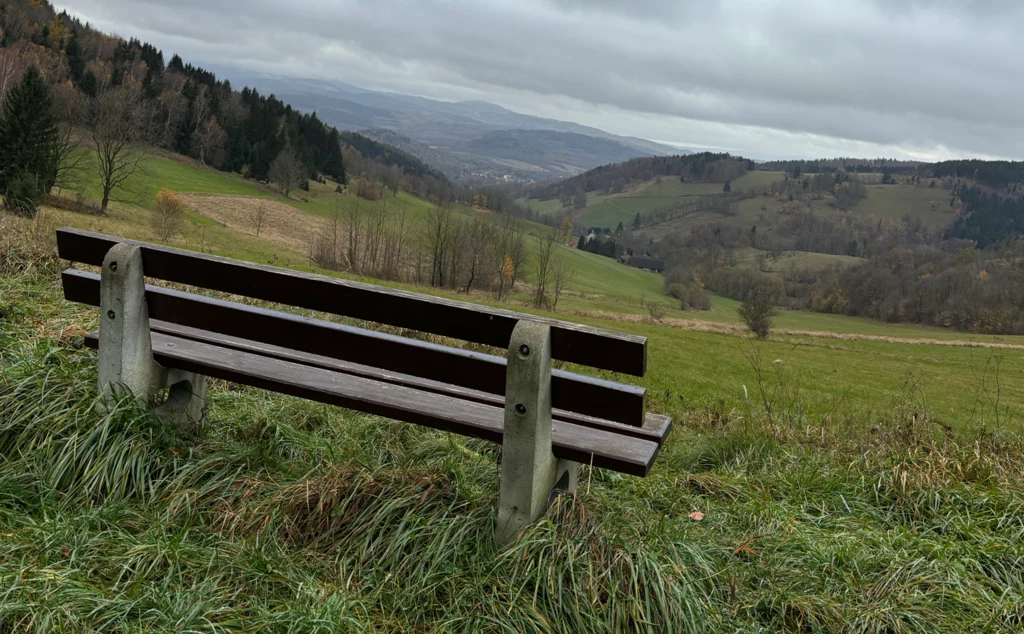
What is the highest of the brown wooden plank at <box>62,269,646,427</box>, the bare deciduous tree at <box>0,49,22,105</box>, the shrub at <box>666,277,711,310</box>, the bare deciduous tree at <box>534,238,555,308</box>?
the bare deciduous tree at <box>0,49,22,105</box>

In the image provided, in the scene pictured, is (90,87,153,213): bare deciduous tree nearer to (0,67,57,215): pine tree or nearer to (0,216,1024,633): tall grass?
(0,67,57,215): pine tree

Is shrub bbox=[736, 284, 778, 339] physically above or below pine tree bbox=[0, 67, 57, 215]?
below

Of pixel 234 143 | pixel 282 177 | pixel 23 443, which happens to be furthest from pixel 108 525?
pixel 234 143

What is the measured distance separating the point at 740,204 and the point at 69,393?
20436 cm

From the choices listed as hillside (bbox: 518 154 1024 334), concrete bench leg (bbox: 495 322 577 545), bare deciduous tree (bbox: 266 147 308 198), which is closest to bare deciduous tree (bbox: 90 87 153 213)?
bare deciduous tree (bbox: 266 147 308 198)

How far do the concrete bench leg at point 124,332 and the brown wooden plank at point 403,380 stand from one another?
16.4 inches

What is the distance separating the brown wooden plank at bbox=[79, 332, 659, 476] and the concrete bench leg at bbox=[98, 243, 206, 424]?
4.6 inches

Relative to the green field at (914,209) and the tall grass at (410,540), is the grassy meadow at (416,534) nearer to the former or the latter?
the tall grass at (410,540)

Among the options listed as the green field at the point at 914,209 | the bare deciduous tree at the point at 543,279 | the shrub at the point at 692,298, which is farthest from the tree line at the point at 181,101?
the green field at the point at 914,209

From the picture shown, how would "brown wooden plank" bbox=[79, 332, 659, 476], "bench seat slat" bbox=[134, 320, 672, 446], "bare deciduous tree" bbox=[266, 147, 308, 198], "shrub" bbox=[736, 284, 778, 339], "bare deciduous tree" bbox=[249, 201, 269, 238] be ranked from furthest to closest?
"bare deciduous tree" bbox=[266, 147, 308, 198], "bare deciduous tree" bbox=[249, 201, 269, 238], "shrub" bbox=[736, 284, 778, 339], "bench seat slat" bbox=[134, 320, 672, 446], "brown wooden plank" bbox=[79, 332, 659, 476]

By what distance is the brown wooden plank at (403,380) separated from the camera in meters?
3.65

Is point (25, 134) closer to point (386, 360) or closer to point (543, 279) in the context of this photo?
point (543, 279)

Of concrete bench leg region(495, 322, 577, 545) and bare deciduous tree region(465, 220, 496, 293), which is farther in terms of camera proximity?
bare deciduous tree region(465, 220, 496, 293)

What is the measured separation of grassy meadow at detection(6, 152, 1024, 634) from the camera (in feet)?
8.65
